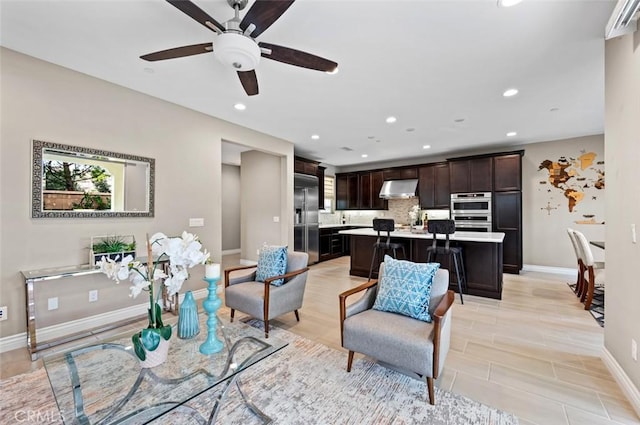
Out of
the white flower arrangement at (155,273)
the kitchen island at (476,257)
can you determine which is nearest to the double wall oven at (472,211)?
the kitchen island at (476,257)

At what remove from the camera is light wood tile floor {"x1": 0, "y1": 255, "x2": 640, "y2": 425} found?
182 centimetres

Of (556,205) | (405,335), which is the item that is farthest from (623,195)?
(556,205)

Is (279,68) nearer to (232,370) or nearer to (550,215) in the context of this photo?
(232,370)

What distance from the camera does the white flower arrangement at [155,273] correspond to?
1512mm

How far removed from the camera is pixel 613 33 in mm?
1858

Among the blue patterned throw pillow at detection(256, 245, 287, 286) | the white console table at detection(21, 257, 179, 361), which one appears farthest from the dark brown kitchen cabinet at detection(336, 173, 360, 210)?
the white console table at detection(21, 257, 179, 361)

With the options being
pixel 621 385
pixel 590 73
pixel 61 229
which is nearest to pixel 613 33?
pixel 590 73

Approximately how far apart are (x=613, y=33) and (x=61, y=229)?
4.97m

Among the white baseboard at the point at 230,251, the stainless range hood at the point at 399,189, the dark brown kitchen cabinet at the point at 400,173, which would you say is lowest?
the white baseboard at the point at 230,251

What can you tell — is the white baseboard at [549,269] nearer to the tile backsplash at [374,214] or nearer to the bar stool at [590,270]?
the bar stool at [590,270]

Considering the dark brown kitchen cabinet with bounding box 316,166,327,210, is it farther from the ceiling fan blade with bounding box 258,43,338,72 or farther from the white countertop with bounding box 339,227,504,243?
the ceiling fan blade with bounding box 258,43,338,72

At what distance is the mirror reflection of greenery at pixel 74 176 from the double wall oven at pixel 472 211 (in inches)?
243

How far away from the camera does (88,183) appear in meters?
3.04

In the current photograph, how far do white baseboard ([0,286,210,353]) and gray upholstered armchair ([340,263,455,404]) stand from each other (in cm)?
277
